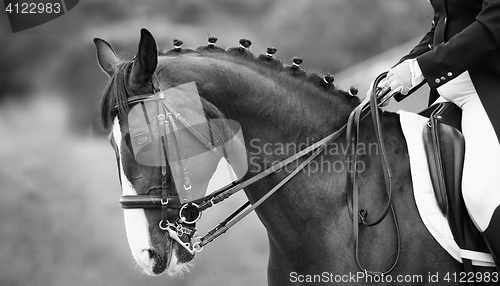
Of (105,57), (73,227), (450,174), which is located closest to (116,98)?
(105,57)

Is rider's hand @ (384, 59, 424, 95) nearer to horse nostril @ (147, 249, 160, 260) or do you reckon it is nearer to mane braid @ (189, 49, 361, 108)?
mane braid @ (189, 49, 361, 108)

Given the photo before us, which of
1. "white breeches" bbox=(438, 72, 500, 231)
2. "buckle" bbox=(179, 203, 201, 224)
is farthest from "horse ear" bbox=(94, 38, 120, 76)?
"white breeches" bbox=(438, 72, 500, 231)

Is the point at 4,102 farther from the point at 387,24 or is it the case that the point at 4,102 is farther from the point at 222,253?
the point at 387,24

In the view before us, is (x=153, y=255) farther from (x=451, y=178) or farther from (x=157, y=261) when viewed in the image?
(x=451, y=178)

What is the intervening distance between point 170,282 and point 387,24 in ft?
11.3

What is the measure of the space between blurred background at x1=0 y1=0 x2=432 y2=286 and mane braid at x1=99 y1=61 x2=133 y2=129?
2836mm

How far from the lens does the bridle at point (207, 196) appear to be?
2.05m

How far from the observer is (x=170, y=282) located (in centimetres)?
498

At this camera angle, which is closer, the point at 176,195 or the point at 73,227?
the point at 176,195

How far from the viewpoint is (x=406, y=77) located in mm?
2141

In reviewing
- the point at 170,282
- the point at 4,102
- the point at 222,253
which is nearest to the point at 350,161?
the point at 222,253

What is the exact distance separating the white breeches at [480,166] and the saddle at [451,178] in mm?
34

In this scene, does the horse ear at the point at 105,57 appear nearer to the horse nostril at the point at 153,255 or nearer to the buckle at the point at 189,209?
the buckle at the point at 189,209

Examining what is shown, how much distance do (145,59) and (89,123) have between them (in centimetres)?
313
